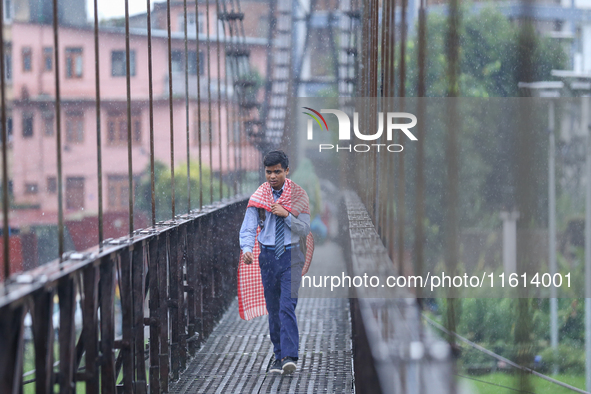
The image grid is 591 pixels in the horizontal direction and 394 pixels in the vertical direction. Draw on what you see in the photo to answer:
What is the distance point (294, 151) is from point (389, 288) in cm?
320

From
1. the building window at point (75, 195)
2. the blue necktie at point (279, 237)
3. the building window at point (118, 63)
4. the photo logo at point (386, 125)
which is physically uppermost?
the building window at point (118, 63)

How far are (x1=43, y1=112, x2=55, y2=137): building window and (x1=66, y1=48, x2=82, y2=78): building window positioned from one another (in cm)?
192

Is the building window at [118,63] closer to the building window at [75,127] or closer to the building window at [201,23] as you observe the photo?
the building window at [75,127]

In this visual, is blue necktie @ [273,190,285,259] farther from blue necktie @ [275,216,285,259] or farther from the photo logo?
the photo logo

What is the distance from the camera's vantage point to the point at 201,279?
15.4 feet

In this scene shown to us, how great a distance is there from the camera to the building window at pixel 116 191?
103ft

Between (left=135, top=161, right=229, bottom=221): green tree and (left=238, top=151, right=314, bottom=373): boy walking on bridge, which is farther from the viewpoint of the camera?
(left=135, top=161, right=229, bottom=221): green tree

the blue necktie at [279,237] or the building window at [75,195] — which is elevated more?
the blue necktie at [279,237]

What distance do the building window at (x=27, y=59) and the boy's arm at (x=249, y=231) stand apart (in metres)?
31.3

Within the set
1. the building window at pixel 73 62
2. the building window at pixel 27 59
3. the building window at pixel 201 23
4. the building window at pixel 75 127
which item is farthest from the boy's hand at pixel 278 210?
the building window at pixel 27 59

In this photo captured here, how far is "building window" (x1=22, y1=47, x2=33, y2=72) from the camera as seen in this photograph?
3222 cm

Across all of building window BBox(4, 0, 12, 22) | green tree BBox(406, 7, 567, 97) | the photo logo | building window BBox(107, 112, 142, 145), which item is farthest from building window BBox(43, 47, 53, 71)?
the photo logo

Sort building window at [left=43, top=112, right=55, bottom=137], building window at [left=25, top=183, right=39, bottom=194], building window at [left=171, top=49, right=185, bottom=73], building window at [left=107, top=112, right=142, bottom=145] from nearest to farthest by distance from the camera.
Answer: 1. building window at [left=107, top=112, right=142, bottom=145]
2. building window at [left=171, top=49, right=185, bottom=73]
3. building window at [left=43, top=112, right=55, bottom=137]
4. building window at [left=25, top=183, right=39, bottom=194]

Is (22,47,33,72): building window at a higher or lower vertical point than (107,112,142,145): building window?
higher
